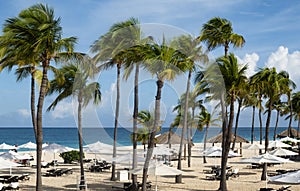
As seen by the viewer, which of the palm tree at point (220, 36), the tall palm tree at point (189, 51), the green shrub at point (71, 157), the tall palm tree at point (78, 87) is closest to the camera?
the tall palm tree at point (189, 51)

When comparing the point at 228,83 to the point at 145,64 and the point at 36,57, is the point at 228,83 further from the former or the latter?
the point at 36,57

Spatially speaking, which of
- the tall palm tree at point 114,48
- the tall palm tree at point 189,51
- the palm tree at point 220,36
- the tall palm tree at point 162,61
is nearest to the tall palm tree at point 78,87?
the tall palm tree at point 114,48

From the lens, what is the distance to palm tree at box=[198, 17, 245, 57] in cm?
2322

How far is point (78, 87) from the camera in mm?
17141

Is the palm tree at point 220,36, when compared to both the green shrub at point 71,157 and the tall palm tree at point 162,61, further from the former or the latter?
the green shrub at point 71,157

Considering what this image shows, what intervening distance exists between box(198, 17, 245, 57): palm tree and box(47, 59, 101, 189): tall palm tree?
7.52m

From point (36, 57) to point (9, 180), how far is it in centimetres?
949

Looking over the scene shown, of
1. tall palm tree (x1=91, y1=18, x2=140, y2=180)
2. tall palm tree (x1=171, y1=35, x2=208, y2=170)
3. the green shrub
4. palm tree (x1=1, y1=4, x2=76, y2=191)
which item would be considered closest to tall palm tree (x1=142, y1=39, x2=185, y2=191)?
tall palm tree (x1=171, y1=35, x2=208, y2=170)

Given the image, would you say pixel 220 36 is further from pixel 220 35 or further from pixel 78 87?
pixel 78 87

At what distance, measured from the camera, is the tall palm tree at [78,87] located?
15.3 meters

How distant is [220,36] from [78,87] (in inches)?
368

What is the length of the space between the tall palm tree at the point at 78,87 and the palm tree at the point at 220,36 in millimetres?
7524

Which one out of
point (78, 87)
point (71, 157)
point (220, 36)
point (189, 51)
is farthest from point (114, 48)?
point (71, 157)

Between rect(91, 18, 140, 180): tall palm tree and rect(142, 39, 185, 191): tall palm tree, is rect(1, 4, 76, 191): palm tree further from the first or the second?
rect(142, 39, 185, 191): tall palm tree
